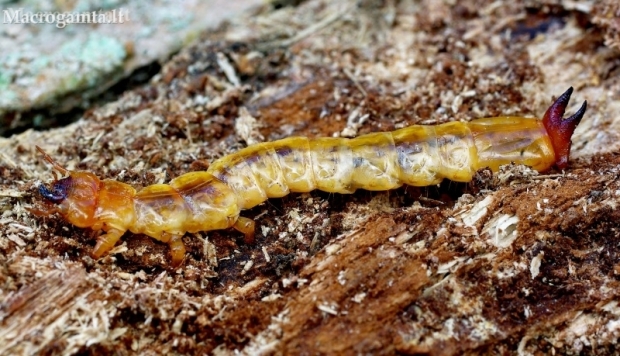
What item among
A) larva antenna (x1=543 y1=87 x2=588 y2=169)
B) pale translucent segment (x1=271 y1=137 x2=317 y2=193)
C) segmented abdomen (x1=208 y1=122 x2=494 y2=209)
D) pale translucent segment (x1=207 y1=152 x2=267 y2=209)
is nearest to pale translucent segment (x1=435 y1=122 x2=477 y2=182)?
segmented abdomen (x1=208 y1=122 x2=494 y2=209)

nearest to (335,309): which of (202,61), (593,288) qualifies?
(593,288)

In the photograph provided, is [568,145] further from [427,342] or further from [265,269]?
[265,269]

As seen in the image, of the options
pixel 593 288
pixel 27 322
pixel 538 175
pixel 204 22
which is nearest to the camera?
pixel 27 322

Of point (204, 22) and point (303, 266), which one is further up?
point (204, 22)

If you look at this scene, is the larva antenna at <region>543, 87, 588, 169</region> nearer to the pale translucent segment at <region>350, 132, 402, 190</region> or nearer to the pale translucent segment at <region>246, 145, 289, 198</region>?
the pale translucent segment at <region>350, 132, 402, 190</region>

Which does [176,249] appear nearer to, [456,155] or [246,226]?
[246,226]
